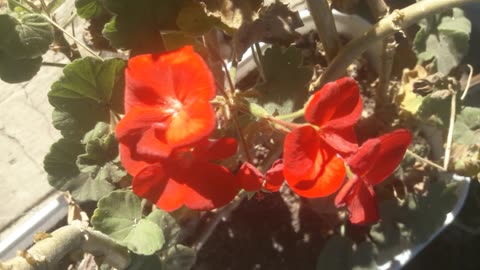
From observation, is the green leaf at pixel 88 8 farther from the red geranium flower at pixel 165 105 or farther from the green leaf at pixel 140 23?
the red geranium flower at pixel 165 105

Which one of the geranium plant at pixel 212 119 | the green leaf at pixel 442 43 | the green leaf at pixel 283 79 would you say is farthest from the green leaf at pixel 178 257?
the green leaf at pixel 442 43

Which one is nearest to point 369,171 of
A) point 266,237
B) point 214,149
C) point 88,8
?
point 214,149

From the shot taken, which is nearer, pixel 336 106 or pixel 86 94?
pixel 336 106

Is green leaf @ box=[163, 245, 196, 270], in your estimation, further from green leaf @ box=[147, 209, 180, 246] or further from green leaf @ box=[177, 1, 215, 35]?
green leaf @ box=[177, 1, 215, 35]

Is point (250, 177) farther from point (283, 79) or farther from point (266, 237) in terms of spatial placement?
point (266, 237)

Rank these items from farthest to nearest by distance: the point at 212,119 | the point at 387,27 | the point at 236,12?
the point at 387,27
the point at 236,12
the point at 212,119

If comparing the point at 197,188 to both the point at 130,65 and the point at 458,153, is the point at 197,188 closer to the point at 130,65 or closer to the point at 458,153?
the point at 130,65

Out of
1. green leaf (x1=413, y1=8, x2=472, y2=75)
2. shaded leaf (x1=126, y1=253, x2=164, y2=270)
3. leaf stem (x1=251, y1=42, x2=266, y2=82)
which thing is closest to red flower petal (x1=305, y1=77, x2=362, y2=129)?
leaf stem (x1=251, y1=42, x2=266, y2=82)
